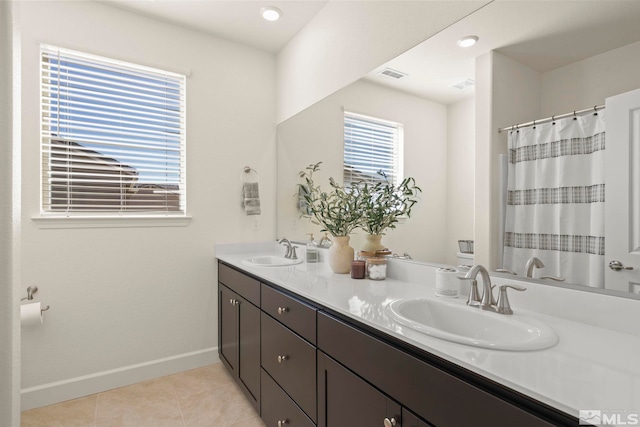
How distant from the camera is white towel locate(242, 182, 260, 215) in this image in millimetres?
2695

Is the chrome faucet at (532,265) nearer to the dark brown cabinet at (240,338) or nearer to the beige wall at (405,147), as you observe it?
the beige wall at (405,147)

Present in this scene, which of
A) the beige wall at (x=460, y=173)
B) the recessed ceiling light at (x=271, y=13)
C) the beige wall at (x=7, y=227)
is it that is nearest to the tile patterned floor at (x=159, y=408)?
the beige wall at (x=7, y=227)

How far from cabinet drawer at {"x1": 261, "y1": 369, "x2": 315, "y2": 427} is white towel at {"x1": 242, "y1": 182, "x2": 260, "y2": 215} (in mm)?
1298

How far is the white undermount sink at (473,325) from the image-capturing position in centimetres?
85

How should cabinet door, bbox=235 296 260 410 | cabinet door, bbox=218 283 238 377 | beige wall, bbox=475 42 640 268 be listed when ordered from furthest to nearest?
cabinet door, bbox=218 283 238 377, cabinet door, bbox=235 296 260 410, beige wall, bbox=475 42 640 268

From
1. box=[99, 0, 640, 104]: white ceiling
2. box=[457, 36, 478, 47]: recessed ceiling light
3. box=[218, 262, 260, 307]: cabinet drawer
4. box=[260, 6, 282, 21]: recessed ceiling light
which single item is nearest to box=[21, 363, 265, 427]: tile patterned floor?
box=[218, 262, 260, 307]: cabinet drawer

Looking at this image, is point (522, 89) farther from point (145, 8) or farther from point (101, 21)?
point (101, 21)

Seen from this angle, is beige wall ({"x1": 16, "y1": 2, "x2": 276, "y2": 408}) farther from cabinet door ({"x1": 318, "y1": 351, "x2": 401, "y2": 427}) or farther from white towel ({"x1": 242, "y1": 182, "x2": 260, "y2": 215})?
cabinet door ({"x1": 318, "y1": 351, "x2": 401, "y2": 427})

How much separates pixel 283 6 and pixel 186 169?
4.42 feet

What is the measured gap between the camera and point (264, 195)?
113 inches

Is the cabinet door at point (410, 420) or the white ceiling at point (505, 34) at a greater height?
the white ceiling at point (505, 34)

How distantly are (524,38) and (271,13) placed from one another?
1732mm

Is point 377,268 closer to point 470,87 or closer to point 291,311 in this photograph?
point 291,311

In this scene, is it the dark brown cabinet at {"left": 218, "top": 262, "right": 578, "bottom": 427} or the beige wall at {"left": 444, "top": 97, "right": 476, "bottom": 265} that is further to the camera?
the beige wall at {"left": 444, "top": 97, "right": 476, "bottom": 265}
